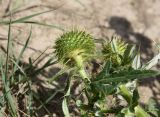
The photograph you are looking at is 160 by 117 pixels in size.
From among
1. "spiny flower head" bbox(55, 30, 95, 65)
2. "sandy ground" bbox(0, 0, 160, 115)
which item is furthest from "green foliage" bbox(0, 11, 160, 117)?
"sandy ground" bbox(0, 0, 160, 115)

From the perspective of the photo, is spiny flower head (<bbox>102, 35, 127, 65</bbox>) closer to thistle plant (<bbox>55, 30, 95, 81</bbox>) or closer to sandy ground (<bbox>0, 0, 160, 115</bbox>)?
thistle plant (<bbox>55, 30, 95, 81</bbox>)

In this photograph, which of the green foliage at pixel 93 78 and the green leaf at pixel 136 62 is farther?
the green leaf at pixel 136 62

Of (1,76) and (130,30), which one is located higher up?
(130,30)

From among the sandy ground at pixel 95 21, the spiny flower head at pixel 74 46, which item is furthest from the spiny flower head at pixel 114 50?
the sandy ground at pixel 95 21

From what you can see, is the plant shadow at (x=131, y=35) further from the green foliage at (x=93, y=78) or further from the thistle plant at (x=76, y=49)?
the thistle plant at (x=76, y=49)

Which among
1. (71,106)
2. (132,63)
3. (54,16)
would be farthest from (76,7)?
(132,63)

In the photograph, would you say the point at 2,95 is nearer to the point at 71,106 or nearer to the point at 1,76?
the point at 1,76

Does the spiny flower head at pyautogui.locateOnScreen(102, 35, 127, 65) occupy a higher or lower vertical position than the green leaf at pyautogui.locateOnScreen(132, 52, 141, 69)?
higher
